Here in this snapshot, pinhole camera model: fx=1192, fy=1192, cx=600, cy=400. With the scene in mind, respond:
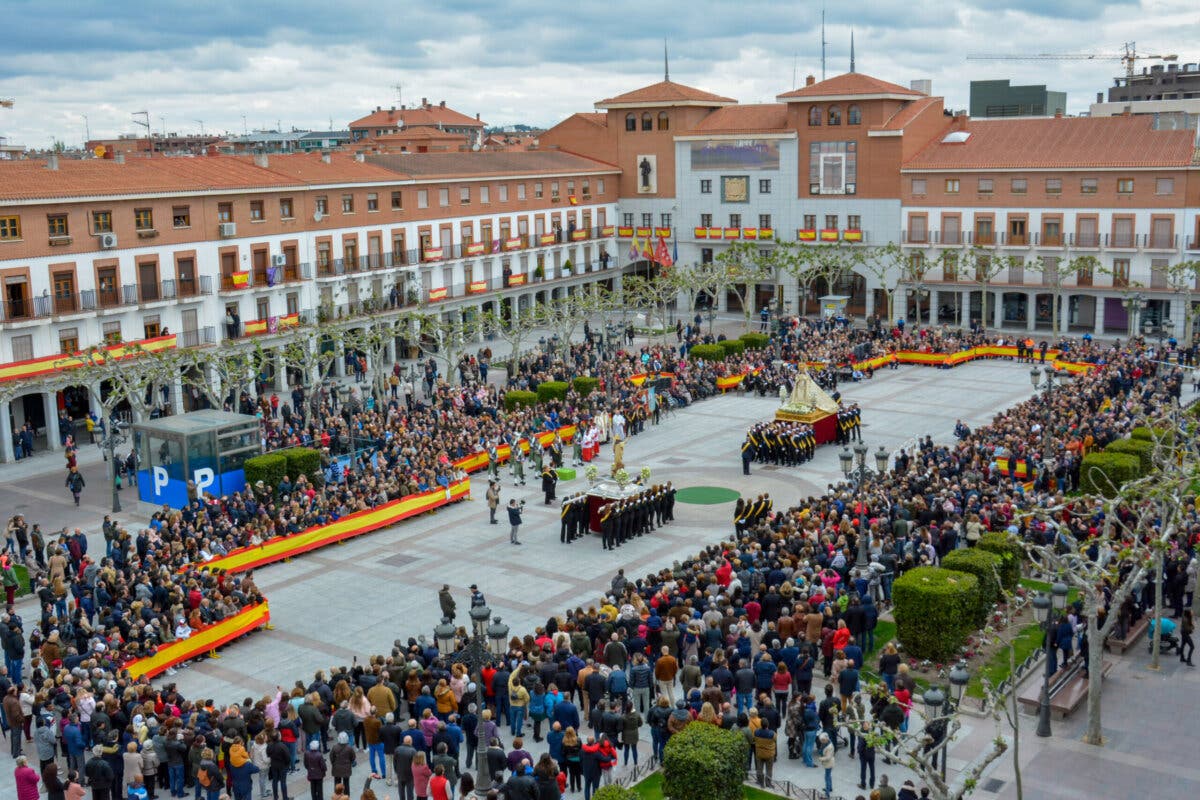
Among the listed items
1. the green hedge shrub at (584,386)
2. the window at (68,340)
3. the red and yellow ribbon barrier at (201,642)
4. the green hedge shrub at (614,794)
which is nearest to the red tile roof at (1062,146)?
the green hedge shrub at (584,386)

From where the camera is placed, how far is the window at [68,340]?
43.9 m

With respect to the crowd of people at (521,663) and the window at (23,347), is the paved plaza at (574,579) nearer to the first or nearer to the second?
the crowd of people at (521,663)

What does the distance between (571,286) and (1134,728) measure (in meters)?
57.2

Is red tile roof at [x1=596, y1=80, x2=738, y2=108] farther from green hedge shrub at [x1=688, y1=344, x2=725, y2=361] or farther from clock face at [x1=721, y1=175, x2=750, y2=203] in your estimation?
green hedge shrub at [x1=688, y1=344, x2=725, y2=361]

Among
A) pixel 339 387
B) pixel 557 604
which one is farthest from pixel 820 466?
pixel 339 387

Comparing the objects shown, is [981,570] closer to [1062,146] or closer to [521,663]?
[521,663]

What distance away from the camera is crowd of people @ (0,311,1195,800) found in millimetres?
18359

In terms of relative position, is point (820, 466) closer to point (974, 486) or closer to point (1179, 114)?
point (974, 486)

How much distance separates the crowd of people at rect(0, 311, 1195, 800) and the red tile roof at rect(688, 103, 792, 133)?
141ft

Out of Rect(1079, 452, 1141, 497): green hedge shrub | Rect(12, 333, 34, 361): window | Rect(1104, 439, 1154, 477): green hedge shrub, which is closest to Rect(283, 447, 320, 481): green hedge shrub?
Rect(12, 333, 34, 361): window

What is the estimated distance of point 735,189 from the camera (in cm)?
7575

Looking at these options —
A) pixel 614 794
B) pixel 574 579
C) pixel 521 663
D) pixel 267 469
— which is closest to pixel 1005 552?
pixel 574 579

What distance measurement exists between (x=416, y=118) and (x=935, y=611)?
307 feet

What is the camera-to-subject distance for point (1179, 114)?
63844 millimetres
